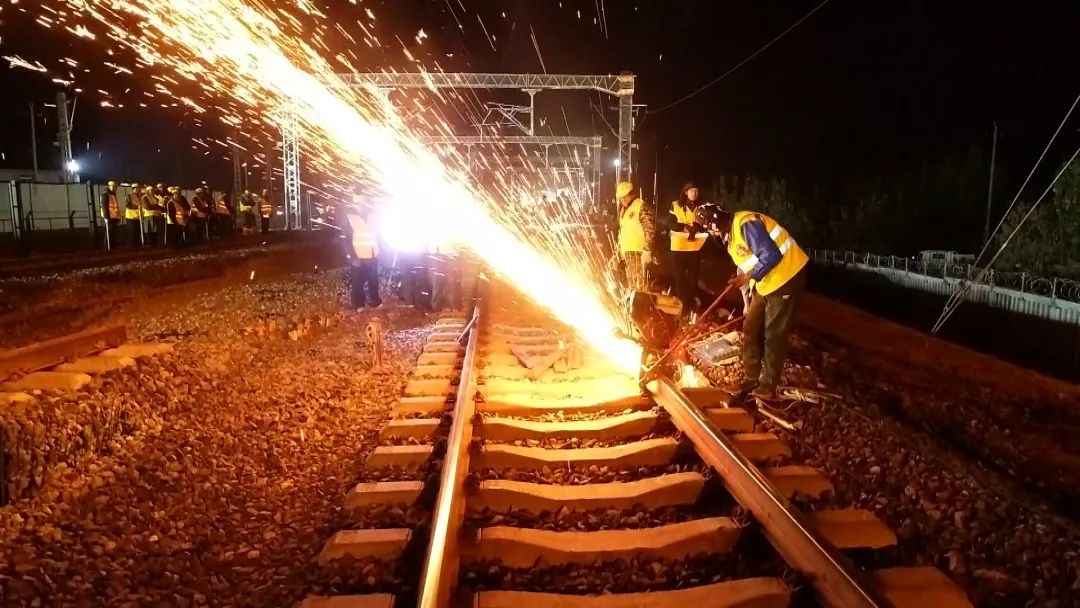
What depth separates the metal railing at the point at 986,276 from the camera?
1295 cm

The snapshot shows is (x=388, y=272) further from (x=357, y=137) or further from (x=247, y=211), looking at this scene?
(x=247, y=211)

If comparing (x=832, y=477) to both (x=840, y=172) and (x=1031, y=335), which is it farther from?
(x=840, y=172)

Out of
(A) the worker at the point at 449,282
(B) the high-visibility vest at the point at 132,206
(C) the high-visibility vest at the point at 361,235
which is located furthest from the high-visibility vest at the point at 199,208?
(C) the high-visibility vest at the point at 361,235

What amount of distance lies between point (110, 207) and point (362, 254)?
12.9m

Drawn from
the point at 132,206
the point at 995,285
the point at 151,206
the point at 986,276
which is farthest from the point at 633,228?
the point at 132,206

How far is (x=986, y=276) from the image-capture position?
49.2 ft

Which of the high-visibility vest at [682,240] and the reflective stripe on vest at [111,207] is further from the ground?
the reflective stripe on vest at [111,207]

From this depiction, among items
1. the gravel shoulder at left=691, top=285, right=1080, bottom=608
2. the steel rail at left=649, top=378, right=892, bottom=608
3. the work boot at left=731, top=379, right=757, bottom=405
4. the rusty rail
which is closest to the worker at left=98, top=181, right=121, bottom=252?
the rusty rail

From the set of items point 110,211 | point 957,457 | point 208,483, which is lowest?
point 208,483

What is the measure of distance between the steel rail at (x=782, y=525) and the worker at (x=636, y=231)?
5776mm

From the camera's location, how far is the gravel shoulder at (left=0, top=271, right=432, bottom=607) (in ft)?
13.2

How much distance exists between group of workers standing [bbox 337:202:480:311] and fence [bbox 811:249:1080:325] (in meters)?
8.23

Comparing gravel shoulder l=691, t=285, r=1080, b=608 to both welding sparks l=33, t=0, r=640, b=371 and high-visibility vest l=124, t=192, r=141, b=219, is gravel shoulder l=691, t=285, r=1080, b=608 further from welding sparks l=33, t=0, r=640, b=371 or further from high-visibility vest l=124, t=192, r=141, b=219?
high-visibility vest l=124, t=192, r=141, b=219

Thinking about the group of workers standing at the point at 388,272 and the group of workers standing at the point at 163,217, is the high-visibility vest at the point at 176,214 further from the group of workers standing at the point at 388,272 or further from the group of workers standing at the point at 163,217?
the group of workers standing at the point at 388,272
